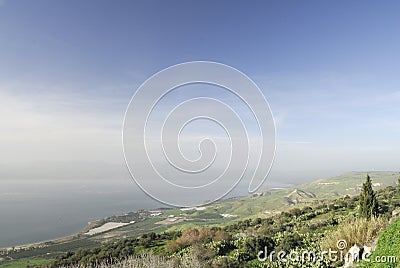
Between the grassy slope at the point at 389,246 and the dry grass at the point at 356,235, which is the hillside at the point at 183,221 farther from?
the grassy slope at the point at 389,246

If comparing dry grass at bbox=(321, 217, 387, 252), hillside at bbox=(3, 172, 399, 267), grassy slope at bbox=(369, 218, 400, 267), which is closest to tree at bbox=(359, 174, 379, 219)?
hillside at bbox=(3, 172, 399, 267)

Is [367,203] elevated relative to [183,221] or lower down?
elevated

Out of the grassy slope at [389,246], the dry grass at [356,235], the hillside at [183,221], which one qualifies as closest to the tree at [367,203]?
the hillside at [183,221]

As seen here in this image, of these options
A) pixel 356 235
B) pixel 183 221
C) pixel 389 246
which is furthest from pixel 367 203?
pixel 183 221

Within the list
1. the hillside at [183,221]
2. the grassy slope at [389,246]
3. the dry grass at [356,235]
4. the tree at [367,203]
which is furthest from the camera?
the hillside at [183,221]

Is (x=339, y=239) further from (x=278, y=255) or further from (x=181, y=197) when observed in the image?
(x=181, y=197)

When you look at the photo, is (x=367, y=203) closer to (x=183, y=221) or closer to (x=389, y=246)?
(x=389, y=246)

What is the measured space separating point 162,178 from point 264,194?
141570 mm

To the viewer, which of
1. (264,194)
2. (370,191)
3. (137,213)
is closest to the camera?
(370,191)

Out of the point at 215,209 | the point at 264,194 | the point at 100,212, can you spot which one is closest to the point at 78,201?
the point at 100,212

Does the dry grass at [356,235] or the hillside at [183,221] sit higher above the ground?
the dry grass at [356,235]

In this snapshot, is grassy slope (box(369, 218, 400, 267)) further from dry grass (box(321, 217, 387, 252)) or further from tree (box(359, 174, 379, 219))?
tree (box(359, 174, 379, 219))

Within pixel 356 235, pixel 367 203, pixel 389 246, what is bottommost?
pixel 356 235

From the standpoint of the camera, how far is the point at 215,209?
104 meters
